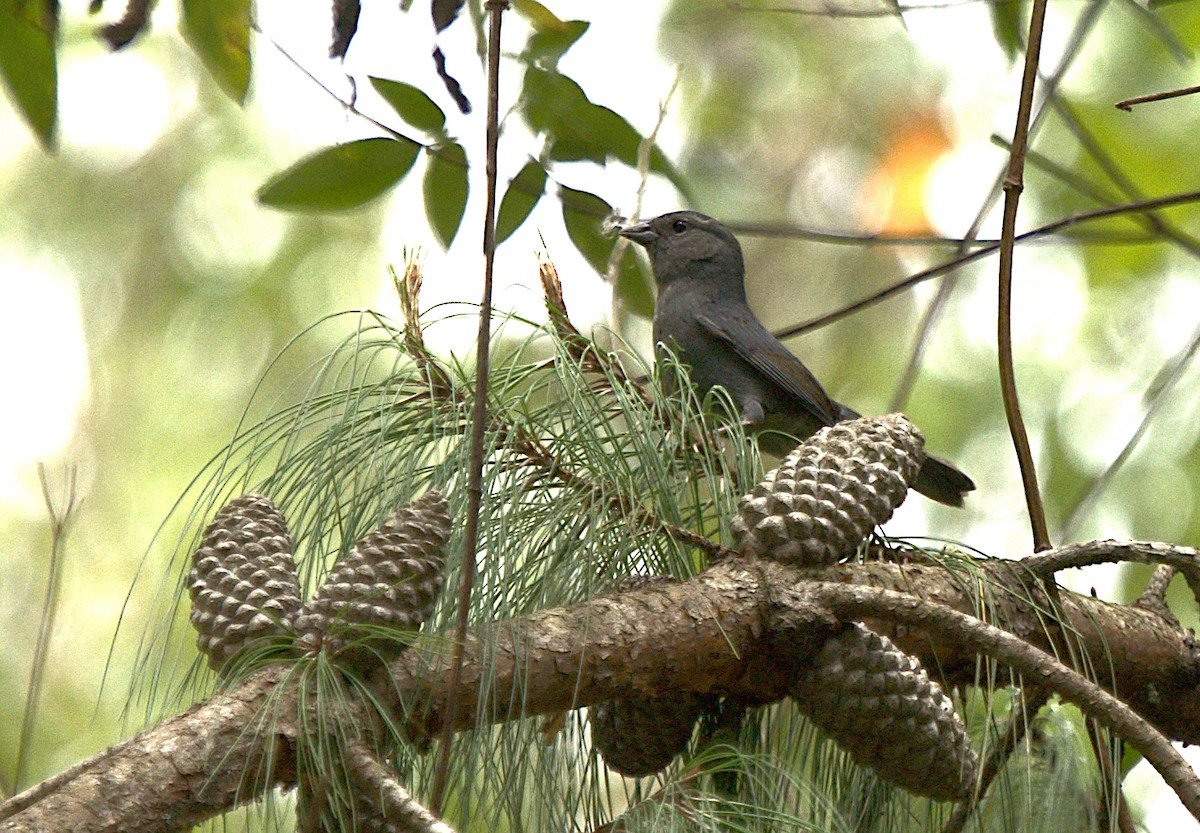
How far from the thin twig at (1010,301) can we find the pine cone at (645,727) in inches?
19.8

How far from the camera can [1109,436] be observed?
16.5 ft

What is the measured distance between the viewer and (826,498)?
163 centimetres

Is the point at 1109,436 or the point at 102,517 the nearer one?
the point at 1109,436

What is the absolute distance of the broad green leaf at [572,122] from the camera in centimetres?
222

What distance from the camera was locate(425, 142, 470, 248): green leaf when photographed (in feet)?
7.34

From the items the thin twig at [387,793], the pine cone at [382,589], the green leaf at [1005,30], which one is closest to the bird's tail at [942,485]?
the green leaf at [1005,30]

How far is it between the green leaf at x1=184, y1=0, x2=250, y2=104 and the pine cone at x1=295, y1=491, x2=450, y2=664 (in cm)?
81

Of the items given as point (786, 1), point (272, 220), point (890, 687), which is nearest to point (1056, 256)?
point (786, 1)

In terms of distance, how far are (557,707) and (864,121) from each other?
6.62 metres

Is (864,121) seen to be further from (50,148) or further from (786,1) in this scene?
(50,148)

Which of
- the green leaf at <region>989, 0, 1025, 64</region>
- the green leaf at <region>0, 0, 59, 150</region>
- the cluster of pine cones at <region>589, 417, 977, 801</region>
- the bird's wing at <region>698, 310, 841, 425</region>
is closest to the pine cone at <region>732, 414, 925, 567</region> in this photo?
the cluster of pine cones at <region>589, 417, 977, 801</region>

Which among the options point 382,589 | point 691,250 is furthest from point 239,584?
point 691,250

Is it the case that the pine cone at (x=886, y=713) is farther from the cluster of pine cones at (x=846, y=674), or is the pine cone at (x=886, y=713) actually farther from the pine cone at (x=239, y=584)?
the pine cone at (x=239, y=584)

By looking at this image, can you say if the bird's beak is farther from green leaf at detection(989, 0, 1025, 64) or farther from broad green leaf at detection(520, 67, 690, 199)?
broad green leaf at detection(520, 67, 690, 199)
